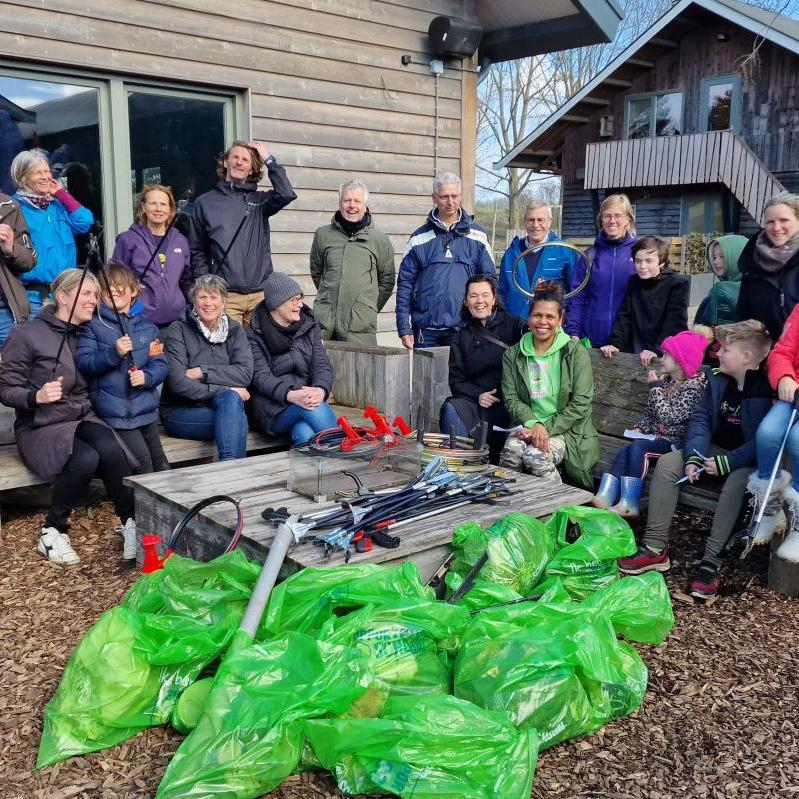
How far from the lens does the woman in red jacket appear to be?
3629 mm

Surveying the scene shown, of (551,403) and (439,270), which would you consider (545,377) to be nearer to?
(551,403)

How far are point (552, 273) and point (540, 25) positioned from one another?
11.6ft

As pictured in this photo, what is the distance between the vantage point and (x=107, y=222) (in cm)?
604

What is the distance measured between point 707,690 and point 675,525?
5.65 feet

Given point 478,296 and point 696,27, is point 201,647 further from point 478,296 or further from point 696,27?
point 696,27

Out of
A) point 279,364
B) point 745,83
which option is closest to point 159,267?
point 279,364

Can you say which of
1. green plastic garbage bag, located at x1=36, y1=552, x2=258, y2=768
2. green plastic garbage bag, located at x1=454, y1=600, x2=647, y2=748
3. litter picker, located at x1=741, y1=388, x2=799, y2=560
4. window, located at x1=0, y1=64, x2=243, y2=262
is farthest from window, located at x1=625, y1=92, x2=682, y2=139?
green plastic garbage bag, located at x1=36, y1=552, x2=258, y2=768

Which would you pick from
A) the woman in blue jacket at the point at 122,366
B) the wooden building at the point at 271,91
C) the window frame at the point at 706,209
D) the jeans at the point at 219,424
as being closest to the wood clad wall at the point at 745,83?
the window frame at the point at 706,209

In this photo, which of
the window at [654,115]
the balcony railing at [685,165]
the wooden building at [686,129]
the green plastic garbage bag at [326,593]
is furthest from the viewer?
the window at [654,115]

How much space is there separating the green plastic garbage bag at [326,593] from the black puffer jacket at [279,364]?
6.86 feet

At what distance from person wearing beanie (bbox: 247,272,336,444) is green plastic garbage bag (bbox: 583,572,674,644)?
6.95 ft

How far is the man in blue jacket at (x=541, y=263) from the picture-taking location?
529 cm

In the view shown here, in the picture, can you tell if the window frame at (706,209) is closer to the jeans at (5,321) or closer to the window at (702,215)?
the window at (702,215)

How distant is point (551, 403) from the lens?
4594 millimetres
